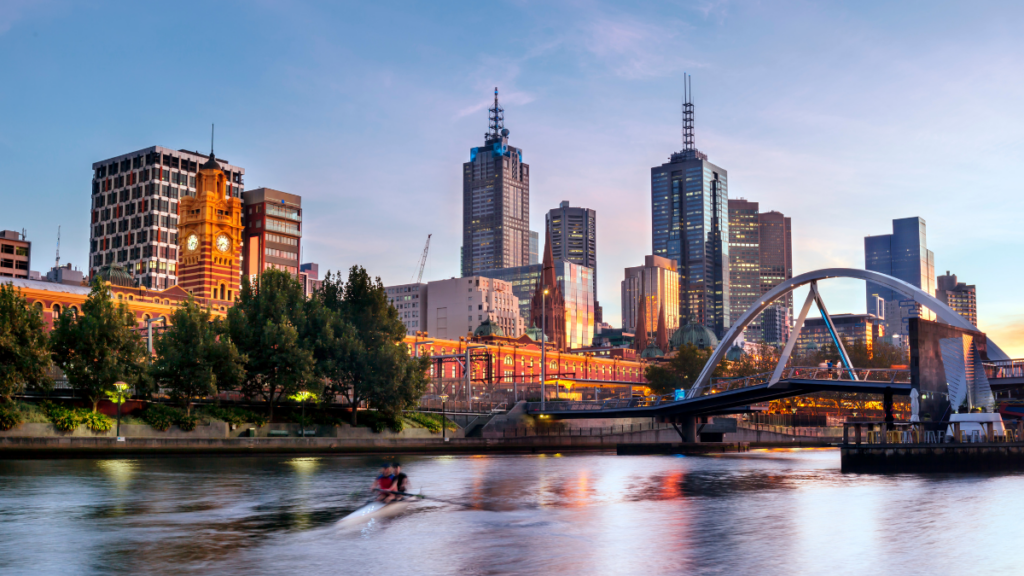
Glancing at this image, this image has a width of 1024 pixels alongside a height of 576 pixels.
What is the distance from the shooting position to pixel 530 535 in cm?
3198

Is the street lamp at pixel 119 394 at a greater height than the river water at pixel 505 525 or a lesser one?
greater

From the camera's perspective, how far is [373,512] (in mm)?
36781

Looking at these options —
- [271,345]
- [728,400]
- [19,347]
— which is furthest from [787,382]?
[19,347]

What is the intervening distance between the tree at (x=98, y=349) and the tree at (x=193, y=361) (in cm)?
233

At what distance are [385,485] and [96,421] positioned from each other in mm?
39332

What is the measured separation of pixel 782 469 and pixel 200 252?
150m

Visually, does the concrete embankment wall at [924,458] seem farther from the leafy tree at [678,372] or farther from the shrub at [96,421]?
the leafy tree at [678,372]

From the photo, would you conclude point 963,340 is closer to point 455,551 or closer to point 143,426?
point 455,551

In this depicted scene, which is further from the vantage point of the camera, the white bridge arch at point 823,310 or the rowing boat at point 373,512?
the white bridge arch at point 823,310

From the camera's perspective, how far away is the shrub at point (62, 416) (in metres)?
67.6

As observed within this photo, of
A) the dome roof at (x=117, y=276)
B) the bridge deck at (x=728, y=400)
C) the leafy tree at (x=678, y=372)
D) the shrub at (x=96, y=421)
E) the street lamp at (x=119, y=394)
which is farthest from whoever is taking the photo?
the dome roof at (x=117, y=276)

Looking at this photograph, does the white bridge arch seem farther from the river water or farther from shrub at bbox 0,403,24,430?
shrub at bbox 0,403,24,430

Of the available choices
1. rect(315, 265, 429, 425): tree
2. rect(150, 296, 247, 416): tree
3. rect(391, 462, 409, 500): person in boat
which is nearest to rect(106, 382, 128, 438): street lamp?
rect(150, 296, 247, 416): tree

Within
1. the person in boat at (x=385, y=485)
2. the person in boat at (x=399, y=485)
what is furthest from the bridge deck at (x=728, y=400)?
the person in boat at (x=385, y=485)
